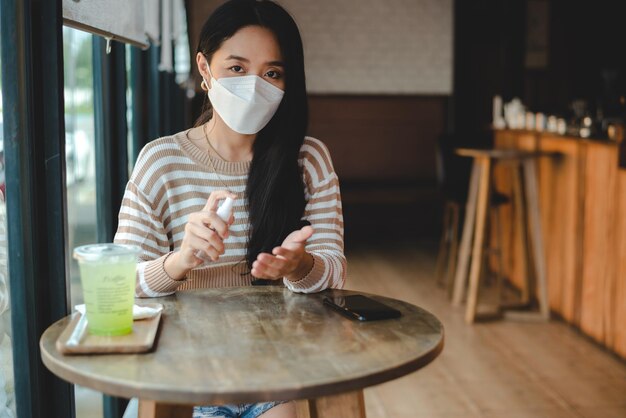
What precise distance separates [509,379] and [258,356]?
2.34m

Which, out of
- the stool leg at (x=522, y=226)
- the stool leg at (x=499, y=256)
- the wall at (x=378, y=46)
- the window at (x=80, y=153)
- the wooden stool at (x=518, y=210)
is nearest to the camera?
the window at (x=80, y=153)

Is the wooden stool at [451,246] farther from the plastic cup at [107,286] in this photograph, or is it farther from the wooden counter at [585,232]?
the plastic cup at [107,286]

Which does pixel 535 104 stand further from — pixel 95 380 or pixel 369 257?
pixel 95 380

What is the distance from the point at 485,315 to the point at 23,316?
3135 mm

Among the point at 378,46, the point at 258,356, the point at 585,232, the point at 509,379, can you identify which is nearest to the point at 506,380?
the point at 509,379

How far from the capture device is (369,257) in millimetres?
5902

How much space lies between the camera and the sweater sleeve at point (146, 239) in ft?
4.68

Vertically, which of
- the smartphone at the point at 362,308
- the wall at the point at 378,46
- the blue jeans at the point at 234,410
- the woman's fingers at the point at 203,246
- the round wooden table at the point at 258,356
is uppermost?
the wall at the point at 378,46

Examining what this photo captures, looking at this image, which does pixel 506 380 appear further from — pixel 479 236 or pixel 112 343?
pixel 112 343

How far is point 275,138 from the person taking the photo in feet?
5.57

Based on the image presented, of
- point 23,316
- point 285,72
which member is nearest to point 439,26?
point 285,72

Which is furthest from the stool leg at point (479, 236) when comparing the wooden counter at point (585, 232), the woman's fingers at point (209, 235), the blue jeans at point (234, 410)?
the woman's fingers at point (209, 235)

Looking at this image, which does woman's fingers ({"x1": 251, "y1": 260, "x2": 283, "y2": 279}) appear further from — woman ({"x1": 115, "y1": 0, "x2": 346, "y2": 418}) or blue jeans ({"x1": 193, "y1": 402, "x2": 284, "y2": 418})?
blue jeans ({"x1": 193, "y1": 402, "x2": 284, "y2": 418})

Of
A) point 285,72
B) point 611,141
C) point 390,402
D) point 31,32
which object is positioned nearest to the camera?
point 31,32
